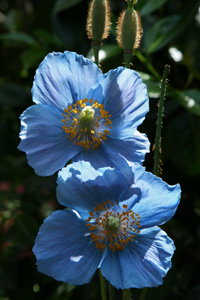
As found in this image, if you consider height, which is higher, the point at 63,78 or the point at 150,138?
the point at 63,78

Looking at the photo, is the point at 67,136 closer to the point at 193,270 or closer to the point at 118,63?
the point at 118,63

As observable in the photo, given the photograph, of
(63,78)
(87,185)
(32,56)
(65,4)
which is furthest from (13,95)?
(87,185)

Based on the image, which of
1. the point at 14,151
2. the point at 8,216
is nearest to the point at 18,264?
the point at 8,216

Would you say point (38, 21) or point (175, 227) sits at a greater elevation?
point (38, 21)

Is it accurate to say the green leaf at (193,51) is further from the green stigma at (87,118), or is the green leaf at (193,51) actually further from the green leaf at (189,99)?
the green stigma at (87,118)

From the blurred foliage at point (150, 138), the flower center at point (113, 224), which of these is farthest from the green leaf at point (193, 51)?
the flower center at point (113, 224)

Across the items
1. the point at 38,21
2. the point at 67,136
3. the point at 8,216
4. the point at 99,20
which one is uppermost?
the point at 99,20

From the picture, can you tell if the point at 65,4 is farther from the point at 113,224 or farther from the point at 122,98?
the point at 113,224
